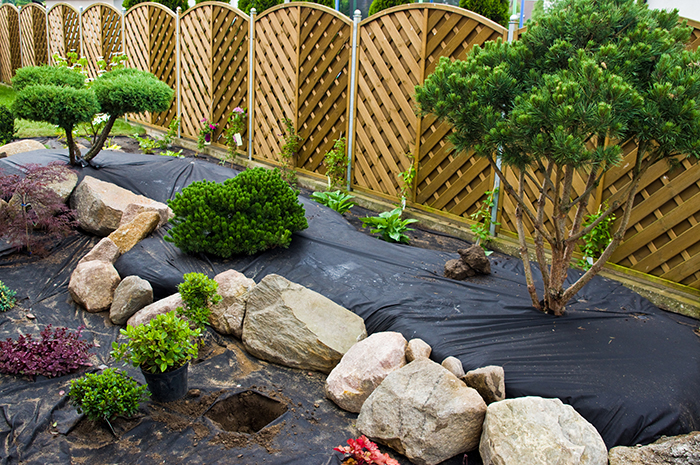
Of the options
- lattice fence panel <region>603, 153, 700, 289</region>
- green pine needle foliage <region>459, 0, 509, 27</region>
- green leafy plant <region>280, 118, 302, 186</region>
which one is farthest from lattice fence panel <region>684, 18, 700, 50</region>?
green pine needle foliage <region>459, 0, 509, 27</region>

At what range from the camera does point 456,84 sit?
3.20m

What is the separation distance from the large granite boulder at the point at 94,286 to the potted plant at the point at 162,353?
127 centimetres

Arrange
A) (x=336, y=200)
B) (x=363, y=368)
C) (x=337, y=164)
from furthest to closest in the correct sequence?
(x=337, y=164)
(x=336, y=200)
(x=363, y=368)

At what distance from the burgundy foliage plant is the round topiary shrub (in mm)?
1318

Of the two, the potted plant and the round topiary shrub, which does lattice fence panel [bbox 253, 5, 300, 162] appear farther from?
the potted plant

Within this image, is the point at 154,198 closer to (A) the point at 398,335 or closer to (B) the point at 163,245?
(B) the point at 163,245

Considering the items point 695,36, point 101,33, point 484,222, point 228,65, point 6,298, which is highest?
point 695,36

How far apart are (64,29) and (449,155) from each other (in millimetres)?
12774

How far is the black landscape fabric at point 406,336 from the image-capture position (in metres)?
2.74

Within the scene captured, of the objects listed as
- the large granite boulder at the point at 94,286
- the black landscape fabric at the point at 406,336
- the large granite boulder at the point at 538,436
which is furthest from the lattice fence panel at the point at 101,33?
the large granite boulder at the point at 538,436

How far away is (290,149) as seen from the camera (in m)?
7.34

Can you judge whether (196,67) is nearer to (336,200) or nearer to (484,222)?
(336,200)

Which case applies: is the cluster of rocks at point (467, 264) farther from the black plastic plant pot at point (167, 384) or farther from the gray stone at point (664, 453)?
the black plastic plant pot at point (167, 384)

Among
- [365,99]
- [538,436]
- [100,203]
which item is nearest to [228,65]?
[365,99]
